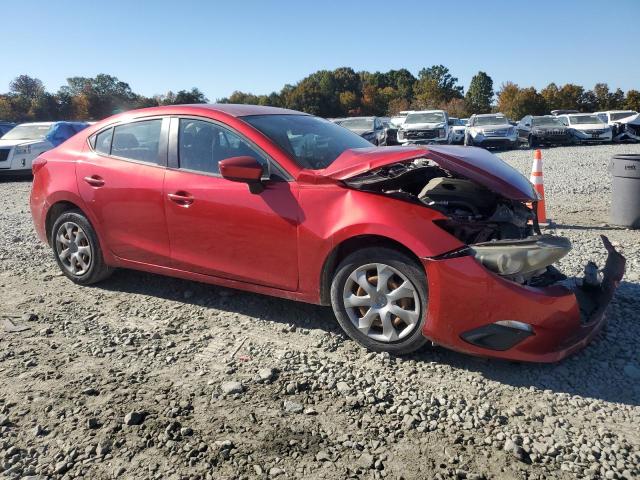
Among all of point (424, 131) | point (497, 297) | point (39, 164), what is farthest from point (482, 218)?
point (424, 131)

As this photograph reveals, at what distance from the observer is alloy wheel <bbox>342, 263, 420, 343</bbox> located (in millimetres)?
3301

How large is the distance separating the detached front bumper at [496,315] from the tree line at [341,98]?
5153cm

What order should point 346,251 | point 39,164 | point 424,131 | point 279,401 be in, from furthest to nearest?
point 424,131 < point 39,164 < point 346,251 < point 279,401

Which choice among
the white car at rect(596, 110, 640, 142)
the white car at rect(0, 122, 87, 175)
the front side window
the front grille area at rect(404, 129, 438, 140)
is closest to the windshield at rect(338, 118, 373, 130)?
the front grille area at rect(404, 129, 438, 140)

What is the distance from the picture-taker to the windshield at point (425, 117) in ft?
72.0

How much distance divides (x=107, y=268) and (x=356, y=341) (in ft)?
8.35

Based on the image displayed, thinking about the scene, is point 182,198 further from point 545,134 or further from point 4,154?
point 545,134

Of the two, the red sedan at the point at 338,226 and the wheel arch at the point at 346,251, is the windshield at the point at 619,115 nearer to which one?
the red sedan at the point at 338,226

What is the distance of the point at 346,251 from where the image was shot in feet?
11.6

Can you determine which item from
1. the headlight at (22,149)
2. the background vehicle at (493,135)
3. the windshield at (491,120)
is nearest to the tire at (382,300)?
the headlight at (22,149)

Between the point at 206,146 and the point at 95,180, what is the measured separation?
117 centimetres

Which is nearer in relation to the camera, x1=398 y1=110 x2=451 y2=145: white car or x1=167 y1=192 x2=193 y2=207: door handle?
x1=167 y1=192 x2=193 y2=207: door handle

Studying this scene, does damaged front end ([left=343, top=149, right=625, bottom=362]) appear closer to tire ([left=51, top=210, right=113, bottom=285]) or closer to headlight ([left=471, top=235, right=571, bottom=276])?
headlight ([left=471, top=235, right=571, bottom=276])

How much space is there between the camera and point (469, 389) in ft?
10.0
